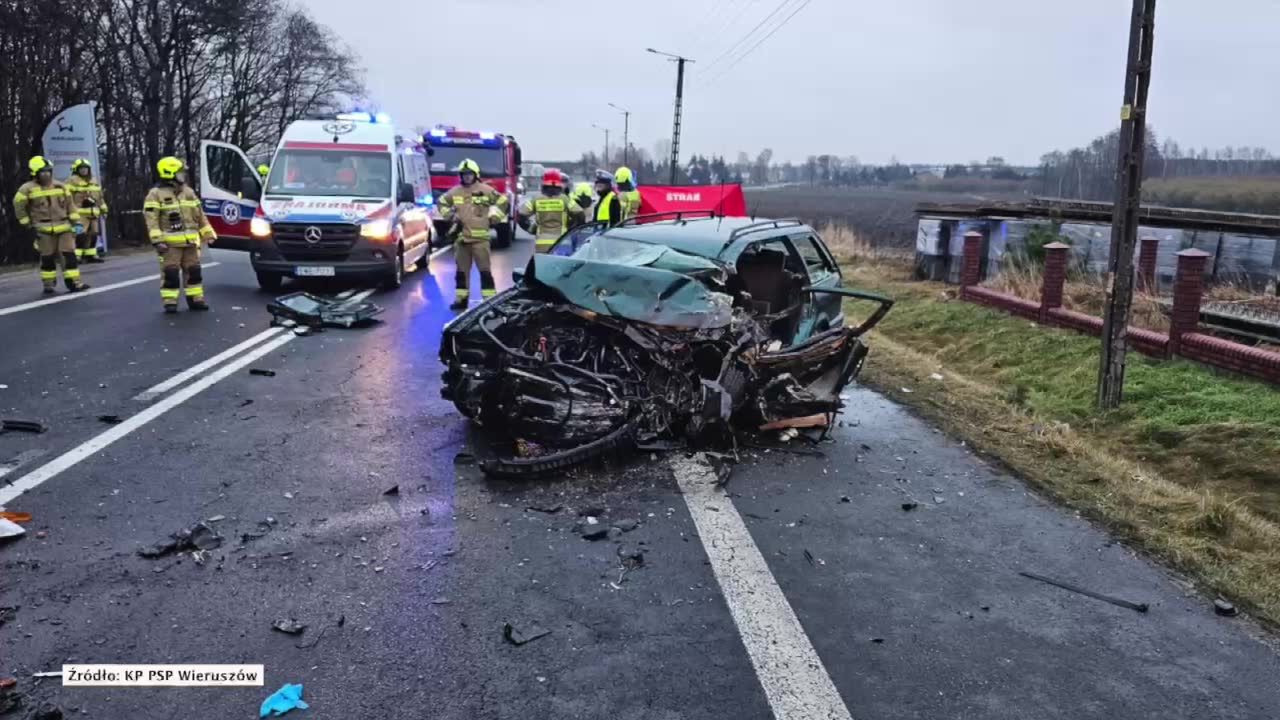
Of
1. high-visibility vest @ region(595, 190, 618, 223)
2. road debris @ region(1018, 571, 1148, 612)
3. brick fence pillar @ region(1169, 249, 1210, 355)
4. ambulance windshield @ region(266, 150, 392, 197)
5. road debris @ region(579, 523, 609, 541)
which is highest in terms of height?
ambulance windshield @ region(266, 150, 392, 197)

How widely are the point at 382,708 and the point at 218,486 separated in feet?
8.60

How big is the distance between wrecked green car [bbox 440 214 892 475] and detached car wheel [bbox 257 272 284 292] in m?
8.06

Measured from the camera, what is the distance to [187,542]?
430 cm

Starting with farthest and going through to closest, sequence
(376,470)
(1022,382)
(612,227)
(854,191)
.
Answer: (854,191), (1022,382), (612,227), (376,470)

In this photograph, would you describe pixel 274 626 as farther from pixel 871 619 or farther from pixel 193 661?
pixel 871 619

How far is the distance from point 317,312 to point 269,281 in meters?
3.27

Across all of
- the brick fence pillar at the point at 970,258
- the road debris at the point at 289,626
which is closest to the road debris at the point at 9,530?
the road debris at the point at 289,626

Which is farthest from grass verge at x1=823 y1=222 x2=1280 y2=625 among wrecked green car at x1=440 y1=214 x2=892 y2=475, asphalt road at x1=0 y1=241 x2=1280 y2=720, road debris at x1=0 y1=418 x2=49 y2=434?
road debris at x1=0 y1=418 x2=49 y2=434

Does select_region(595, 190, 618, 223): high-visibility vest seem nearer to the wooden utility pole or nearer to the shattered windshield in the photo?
the shattered windshield

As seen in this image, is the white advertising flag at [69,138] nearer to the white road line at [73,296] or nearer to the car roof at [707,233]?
the white road line at [73,296]

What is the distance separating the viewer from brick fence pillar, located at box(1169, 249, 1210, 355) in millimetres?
8969

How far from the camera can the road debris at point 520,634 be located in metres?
3.49

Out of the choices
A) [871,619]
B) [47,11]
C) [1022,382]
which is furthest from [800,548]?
[47,11]

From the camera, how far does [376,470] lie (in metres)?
5.56
